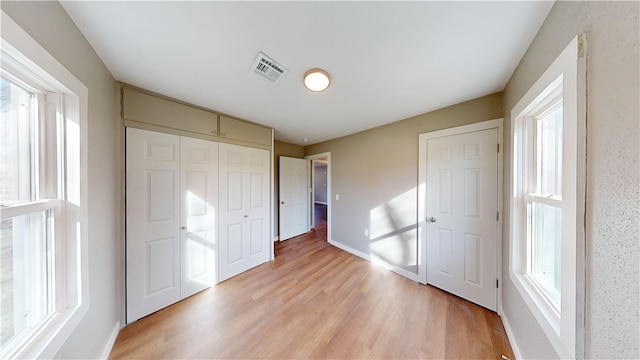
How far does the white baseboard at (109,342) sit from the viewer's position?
4.38ft

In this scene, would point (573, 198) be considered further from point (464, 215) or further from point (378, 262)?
point (378, 262)

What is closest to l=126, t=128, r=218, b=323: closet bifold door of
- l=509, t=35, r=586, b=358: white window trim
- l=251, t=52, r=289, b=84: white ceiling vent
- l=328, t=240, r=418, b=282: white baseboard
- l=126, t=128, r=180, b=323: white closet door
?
l=126, t=128, r=180, b=323: white closet door

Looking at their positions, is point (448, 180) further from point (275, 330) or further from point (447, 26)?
point (275, 330)

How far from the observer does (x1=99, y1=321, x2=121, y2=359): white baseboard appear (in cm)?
133

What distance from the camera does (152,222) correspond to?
179 cm

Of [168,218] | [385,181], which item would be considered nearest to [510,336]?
[385,181]

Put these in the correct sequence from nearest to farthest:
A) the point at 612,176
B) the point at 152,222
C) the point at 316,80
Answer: the point at 612,176
the point at 316,80
the point at 152,222

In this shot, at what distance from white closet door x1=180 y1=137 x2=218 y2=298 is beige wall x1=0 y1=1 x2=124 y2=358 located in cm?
47

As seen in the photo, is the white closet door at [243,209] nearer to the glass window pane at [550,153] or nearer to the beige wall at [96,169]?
the beige wall at [96,169]

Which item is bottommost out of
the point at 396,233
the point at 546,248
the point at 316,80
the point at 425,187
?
the point at 396,233

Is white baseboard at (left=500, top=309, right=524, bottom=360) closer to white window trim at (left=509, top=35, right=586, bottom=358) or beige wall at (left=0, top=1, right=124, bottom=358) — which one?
white window trim at (left=509, top=35, right=586, bottom=358)

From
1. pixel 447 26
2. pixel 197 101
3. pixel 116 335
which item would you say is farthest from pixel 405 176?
pixel 116 335

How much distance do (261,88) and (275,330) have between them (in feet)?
7.13

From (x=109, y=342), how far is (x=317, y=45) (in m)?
2.66
